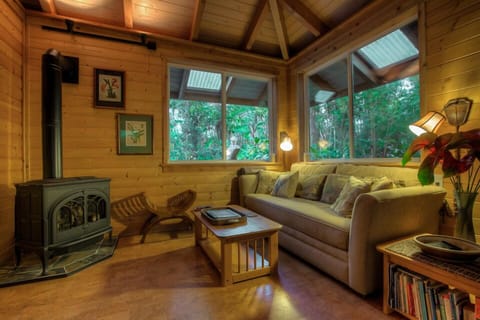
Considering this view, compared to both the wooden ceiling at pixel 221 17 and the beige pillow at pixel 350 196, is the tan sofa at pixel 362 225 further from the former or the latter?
the wooden ceiling at pixel 221 17

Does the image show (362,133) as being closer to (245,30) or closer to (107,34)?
(245,30)

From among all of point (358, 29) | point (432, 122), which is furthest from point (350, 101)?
point (432, 122)

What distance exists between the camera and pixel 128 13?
276cm

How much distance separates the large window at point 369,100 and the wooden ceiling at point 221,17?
58cm

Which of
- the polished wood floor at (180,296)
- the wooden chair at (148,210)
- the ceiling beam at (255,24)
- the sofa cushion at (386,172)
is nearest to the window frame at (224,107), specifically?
the ceiling beam at (255,24)

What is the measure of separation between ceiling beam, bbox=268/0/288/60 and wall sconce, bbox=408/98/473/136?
2.32 m

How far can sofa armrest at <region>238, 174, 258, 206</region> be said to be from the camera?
3.37 m

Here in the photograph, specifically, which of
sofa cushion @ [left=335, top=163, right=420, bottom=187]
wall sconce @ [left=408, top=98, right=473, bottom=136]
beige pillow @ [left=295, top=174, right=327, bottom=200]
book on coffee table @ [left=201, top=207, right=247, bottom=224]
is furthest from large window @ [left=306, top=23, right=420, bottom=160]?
book on coffee table @ [left=201, top=207, right=247, bottom=224]

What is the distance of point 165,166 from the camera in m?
3.16

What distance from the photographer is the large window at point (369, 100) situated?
2.38m

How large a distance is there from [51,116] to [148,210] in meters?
1.44

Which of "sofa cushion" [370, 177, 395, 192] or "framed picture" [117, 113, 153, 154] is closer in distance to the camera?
"sofa cushion" [370, 177, 395, 192]

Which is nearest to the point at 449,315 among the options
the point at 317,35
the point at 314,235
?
the point at 314,235

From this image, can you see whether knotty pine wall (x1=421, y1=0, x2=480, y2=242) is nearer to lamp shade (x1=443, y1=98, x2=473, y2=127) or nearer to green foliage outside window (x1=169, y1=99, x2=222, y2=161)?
lamp shade (x1=443, y1=98, x2=473, y2=127)
